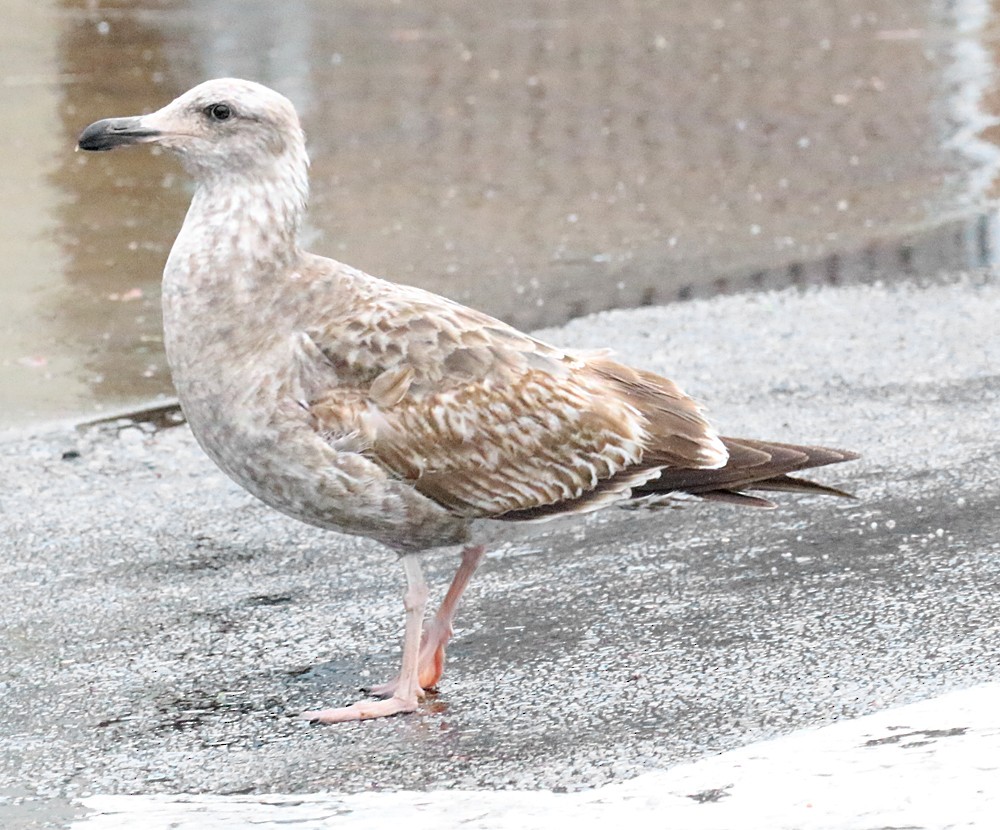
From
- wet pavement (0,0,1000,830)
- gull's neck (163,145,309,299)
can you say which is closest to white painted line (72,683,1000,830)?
wet pavement (0,0,1000,830)

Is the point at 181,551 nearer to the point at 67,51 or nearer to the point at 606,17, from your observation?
the point at 67,51

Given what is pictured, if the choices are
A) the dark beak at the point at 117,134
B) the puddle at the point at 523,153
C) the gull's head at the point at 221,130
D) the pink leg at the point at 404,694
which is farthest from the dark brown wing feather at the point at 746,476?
the puddle at the point at 523,153

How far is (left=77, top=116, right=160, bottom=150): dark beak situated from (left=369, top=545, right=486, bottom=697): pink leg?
5.04ft

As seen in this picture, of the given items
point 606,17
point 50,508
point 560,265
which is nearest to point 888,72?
point 606,17

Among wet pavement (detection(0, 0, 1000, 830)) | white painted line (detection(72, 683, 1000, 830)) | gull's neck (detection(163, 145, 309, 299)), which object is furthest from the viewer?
gull's neck (detection(163, 145, 309, 299))

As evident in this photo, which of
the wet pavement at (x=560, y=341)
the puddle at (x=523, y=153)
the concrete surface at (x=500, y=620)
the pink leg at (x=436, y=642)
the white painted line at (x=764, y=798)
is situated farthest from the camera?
the puddle at (x=523, y=153)

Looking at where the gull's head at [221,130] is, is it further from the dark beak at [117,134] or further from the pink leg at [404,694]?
the pink leg at [404,694]

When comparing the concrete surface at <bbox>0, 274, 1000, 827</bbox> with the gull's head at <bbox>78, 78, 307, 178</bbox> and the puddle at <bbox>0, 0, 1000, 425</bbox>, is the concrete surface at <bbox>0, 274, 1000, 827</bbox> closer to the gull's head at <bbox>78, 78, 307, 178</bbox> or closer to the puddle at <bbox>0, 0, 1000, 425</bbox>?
the gull's head at <bbox>78, 78, 307, 178</bbox>

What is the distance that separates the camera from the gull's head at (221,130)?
15.4 ft

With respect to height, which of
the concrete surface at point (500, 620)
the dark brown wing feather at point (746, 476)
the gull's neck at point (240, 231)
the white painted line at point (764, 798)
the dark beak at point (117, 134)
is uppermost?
the dark beak at point (117, 134)

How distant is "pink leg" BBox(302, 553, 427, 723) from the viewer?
4.51 meters

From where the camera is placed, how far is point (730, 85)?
13047 millimetres

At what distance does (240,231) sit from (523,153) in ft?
22.4

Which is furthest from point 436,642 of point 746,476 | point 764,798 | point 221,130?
point 221,130
